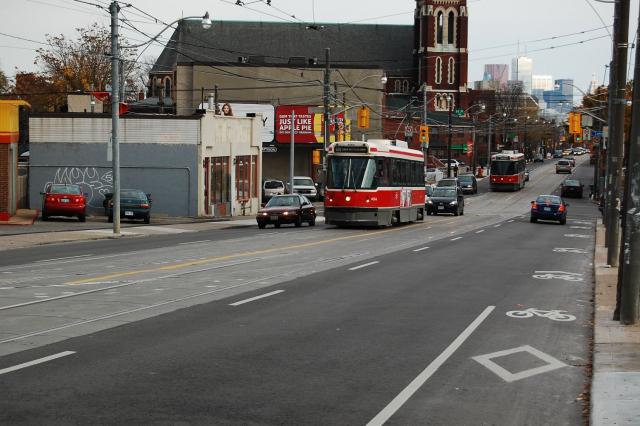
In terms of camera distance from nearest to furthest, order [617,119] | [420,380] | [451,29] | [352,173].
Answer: [420,380] < [617,119] < [352,173] < [451,29]

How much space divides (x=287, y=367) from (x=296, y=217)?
32.2 m

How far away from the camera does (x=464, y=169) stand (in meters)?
129

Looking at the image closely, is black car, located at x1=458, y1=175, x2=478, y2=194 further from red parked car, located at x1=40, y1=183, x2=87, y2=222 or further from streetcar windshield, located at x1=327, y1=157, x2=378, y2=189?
red parked car, located at x1=40, y1=183, x2=87, y2=222

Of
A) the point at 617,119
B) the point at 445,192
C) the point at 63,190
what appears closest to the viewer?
the point at 617,119

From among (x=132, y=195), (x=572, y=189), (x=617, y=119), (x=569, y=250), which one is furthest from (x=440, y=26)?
(x=617, y=119)

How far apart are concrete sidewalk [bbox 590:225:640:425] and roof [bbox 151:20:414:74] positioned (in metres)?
99.0

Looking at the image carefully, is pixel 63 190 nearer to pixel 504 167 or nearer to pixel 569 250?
pixel 569 250

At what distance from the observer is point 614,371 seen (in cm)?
1052

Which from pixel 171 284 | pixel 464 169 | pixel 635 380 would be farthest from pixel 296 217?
pixel 464 169

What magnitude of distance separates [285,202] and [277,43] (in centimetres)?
8249

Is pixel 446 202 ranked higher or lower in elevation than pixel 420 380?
lower

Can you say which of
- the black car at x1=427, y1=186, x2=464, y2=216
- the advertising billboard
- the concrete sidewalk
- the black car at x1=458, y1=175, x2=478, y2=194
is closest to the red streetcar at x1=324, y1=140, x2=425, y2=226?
the black car at x1=427, y1=186, x2=464, y2=216

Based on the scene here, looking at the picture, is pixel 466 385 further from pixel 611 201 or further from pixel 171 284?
pixel 611 201

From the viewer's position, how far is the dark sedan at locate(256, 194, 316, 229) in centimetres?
4178
